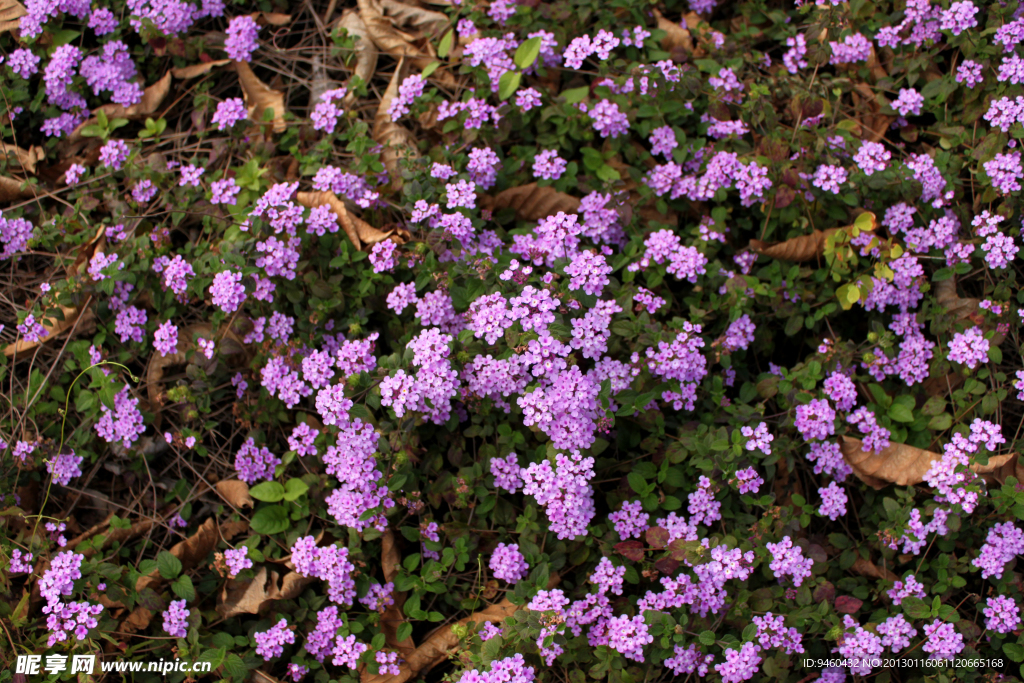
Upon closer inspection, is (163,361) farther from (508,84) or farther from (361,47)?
(508,84)

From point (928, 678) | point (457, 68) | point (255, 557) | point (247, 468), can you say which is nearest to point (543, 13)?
point (457, 68)

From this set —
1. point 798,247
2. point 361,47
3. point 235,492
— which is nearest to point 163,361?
point 235,492

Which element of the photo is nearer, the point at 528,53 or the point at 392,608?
the point at 392,608

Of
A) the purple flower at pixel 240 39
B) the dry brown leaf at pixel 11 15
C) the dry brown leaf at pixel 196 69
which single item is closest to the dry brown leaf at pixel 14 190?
the dry brown leaf at pixel 11 15

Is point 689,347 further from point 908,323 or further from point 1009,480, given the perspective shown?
point 1009,480

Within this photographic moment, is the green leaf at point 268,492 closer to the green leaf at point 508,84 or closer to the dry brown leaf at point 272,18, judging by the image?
the green leaf at point 508,84

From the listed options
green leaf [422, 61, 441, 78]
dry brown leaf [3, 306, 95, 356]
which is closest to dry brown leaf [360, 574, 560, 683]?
dry brown leaf [3, 306, 95, 356]

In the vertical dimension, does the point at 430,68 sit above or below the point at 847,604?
above
